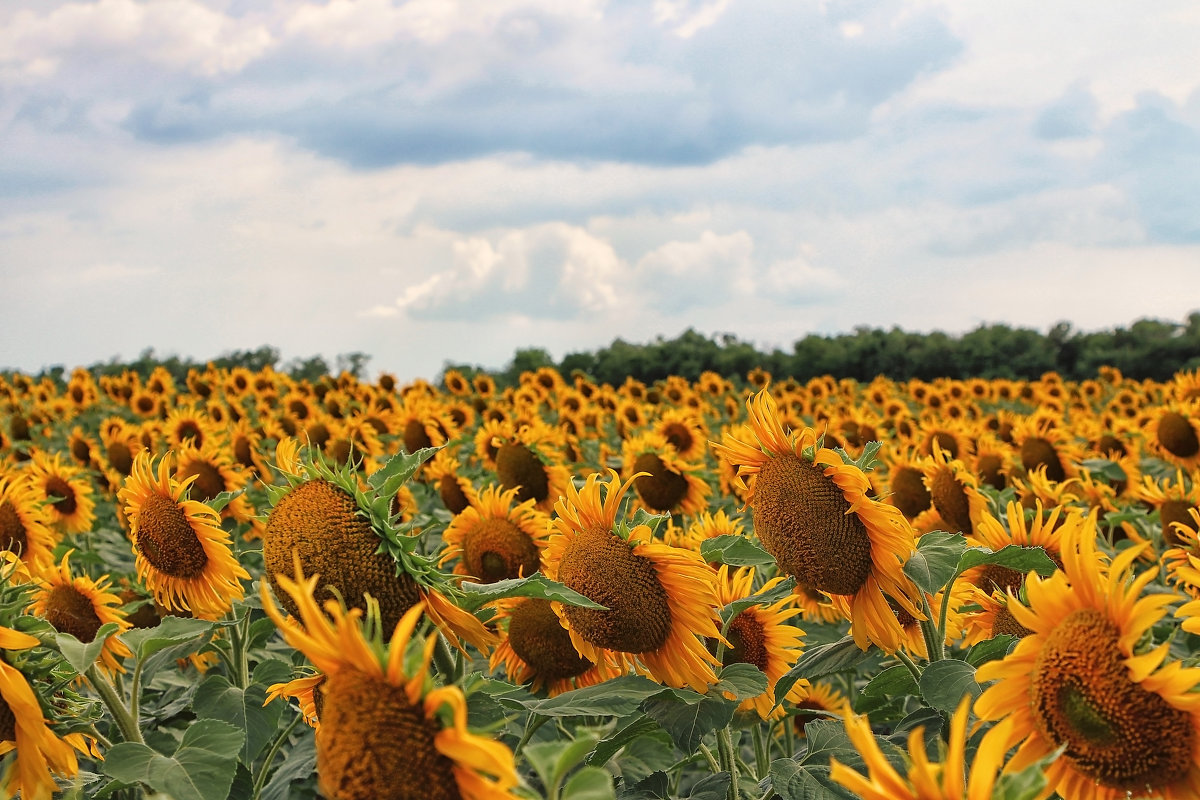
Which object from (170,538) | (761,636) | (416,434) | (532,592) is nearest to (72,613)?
(170,538)

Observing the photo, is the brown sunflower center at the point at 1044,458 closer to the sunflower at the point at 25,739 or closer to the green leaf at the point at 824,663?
the green leaf at the point at 824,663

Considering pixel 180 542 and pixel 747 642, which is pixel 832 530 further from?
pixel 180 542

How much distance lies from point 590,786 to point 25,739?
1.30 meters

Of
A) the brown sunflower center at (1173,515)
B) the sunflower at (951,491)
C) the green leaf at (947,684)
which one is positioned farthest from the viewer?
the brown sunflower center at (1173,515)

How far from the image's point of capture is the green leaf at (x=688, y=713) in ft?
7.05

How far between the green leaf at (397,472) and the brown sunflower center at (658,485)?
4113mm

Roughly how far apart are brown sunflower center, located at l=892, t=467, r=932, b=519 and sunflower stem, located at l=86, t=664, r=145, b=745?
415 centimetres

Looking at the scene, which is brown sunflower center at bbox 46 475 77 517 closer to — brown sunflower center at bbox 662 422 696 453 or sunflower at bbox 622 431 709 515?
sunflower at bbox 622 431 709 515

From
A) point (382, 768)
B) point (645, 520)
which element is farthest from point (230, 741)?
point (645, 520)

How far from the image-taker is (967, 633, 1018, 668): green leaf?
2.29 m

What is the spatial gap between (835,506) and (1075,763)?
797 mm

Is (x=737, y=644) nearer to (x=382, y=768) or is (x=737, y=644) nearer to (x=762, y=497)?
(x=762, y=497)

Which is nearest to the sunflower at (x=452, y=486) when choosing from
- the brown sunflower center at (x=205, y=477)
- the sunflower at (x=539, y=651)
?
the brown sunflower center at (x=205, y=477)

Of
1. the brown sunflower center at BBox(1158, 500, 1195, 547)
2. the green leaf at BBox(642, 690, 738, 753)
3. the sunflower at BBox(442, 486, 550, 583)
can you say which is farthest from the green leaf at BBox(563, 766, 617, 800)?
the brown sunflower center at BBox(1158, 500, 1195, 547)
